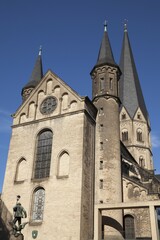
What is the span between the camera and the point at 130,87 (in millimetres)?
58156

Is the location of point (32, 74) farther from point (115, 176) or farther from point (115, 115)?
point (115, 176)

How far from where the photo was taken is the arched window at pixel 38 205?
21875 mm

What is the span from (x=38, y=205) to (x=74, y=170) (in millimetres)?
3919

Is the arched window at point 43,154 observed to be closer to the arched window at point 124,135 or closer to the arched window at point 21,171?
the arched window at point 21,171

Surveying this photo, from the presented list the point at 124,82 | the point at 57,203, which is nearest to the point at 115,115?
the point at 57,203

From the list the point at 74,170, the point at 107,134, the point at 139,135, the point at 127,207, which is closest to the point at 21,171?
the point at 74,170

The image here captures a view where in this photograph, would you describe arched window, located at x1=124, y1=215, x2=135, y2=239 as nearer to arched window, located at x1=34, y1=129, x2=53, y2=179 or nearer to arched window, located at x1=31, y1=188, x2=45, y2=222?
arched window, located at x1=31, y1=188, x2=45, y2=222

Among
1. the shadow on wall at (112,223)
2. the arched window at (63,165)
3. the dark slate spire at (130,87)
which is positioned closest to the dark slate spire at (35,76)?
the arched window at (63,165)

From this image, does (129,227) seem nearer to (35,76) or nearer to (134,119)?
(35,76)

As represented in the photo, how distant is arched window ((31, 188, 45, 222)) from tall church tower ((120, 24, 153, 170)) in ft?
96.5

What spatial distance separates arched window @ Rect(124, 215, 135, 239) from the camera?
24.4m

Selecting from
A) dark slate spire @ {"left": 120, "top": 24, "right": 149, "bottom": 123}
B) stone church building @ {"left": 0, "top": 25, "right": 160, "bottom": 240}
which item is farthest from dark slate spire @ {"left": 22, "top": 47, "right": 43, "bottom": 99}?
dark slate spire @ {"left": 120, "top": 24, "right": 149, "bottom": 123}

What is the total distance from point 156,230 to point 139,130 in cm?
3507

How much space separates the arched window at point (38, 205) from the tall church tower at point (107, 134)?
169 inches
